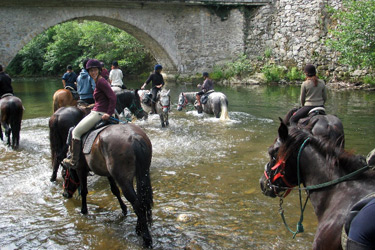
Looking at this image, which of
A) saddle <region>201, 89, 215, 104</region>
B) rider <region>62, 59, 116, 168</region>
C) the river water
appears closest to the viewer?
the river water

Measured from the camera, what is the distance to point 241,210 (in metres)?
5.32

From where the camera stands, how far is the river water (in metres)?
4.51

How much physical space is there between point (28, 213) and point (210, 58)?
933 inches

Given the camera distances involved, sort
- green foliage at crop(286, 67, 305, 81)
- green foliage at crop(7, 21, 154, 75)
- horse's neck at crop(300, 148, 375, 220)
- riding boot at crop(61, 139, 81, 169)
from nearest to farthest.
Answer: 1. horse's neck at crop(300, 148, 375, 220)
2. riding boot at crop(61, 139, 81, 169)
3. green foliage at crop(286, 67, 305, 81)
4. green foliage at crop(7, 21, 154, 75)

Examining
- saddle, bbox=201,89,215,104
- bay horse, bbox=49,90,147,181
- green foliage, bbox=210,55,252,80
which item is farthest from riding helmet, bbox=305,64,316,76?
green foliage, bbox=210,55,252,80

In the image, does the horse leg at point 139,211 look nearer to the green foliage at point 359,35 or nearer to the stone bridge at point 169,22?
the green foliage at point 359,35

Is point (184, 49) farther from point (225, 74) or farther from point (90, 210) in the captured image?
point (90, 210)

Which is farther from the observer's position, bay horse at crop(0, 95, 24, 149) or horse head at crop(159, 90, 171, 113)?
horse head at crop(159, 90, 171, 113)

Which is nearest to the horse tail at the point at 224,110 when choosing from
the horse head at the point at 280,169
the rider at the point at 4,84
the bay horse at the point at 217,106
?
the bay horse at the point at 217,106

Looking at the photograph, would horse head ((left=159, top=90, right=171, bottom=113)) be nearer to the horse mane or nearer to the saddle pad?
the saddle pad

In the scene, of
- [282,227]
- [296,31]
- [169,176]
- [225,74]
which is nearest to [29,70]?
[225,74]

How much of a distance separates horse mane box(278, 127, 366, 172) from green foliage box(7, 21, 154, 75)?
100.0 ft

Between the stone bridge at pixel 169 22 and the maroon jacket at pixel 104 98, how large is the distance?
18.2 metres

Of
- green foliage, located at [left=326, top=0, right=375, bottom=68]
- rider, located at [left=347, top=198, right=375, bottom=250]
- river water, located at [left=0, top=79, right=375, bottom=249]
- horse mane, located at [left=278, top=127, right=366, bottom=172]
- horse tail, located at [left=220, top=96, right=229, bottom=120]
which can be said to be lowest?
river water, located at [left=0, top=79, right=375, bottom=249]
